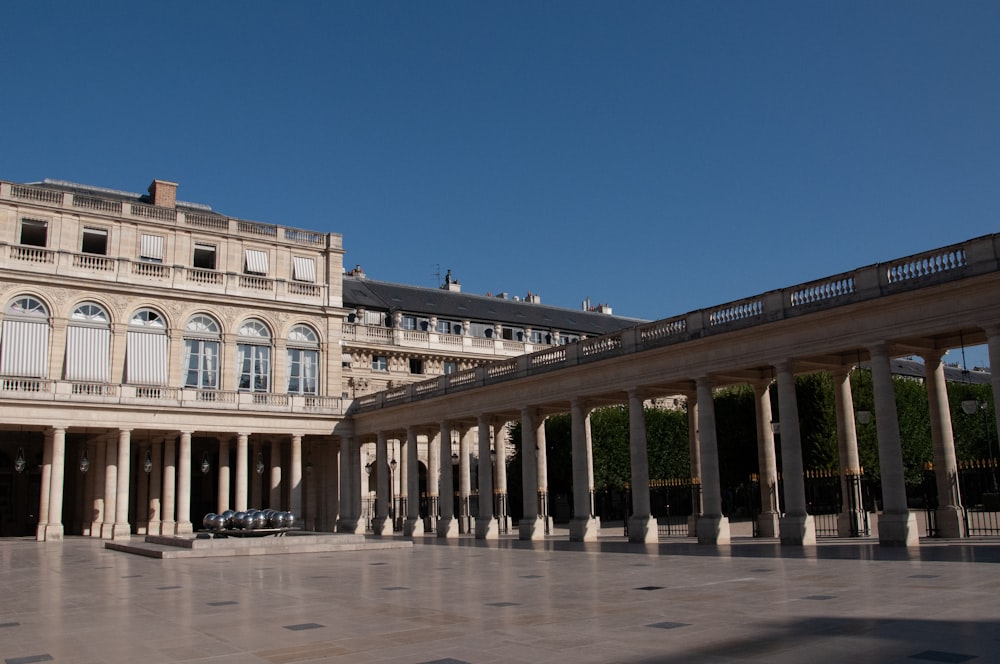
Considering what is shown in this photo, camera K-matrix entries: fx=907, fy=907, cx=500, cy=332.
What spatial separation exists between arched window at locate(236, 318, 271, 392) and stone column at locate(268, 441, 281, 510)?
13.8 feet

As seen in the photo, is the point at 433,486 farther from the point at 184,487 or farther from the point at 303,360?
the point at 184,487

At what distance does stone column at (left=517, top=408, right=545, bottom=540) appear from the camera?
119ft

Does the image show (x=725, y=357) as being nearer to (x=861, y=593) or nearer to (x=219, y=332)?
(x=861, y=593)

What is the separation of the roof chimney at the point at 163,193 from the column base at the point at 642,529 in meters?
35.0

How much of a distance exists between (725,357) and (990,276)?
8.63 m

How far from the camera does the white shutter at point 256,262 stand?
2045 inches

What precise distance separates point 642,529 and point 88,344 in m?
30.6

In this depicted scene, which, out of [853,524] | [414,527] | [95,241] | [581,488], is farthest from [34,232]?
[853,524]

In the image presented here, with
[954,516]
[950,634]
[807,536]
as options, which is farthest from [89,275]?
[950,634]

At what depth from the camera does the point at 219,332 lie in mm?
50000

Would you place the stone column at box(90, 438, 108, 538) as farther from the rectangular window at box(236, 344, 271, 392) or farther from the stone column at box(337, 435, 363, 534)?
the stone column at box(337, 435, 363, 534)

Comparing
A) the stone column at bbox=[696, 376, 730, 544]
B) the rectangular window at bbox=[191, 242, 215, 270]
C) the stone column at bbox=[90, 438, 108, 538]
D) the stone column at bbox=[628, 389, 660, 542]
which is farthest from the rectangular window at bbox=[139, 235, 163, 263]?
the stone column at bbox=[696, 376, 730, 544]

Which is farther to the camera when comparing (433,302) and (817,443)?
(433,302)

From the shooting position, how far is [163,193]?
5272 centimetres
